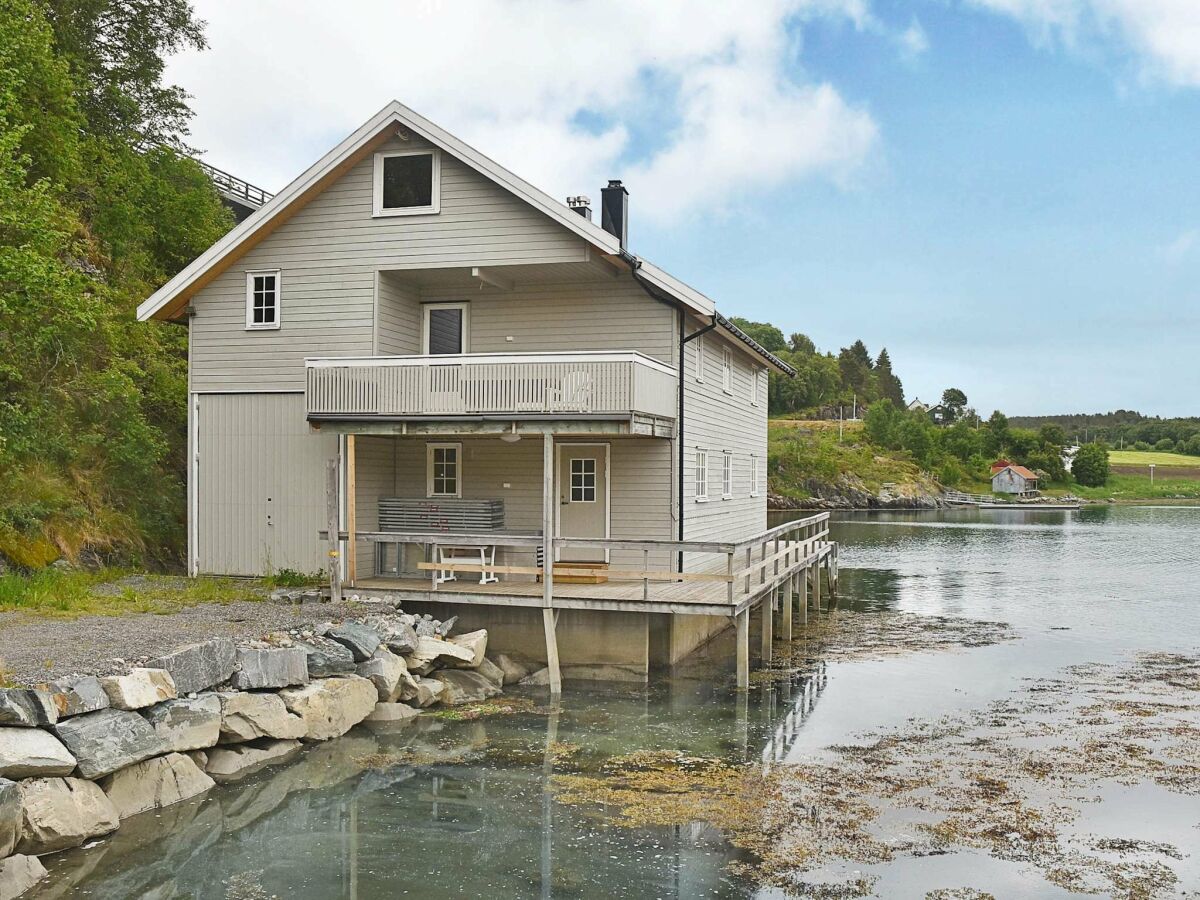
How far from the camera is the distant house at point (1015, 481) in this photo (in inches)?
4496

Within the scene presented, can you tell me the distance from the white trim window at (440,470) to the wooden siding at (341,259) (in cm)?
251

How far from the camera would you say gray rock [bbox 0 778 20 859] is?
992cm

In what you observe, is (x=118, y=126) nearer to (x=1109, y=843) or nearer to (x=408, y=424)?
(x=408, y=424)

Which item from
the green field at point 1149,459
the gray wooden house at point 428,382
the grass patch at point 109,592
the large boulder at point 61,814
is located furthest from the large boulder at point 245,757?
the green field at point 1149,459

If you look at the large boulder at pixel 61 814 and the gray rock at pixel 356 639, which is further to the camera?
the gray rock at pixel 356 639

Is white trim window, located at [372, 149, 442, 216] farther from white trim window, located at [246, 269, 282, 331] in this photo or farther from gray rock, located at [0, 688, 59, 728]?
gray rock, located at [0, 688, 59, 728]

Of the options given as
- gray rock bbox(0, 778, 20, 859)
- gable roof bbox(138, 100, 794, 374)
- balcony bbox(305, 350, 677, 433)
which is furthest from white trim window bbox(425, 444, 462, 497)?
gray rock bbox(0, 778, 20, 859)

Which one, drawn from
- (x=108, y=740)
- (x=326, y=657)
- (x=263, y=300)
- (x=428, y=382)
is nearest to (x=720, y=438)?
(x=428, y=382)

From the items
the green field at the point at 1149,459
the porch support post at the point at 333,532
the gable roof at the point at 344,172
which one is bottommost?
the porch support post at the point at 333,532

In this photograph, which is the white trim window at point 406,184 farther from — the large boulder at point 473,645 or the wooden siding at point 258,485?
the large boulder at point 473,645

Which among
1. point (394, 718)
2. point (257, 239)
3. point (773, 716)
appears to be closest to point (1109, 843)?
point (773, 716)

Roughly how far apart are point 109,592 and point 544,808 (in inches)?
413

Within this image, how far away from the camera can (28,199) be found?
1953 cm

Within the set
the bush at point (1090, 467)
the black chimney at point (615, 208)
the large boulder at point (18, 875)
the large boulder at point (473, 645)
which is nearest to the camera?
the large boulder at point (18, 875)
